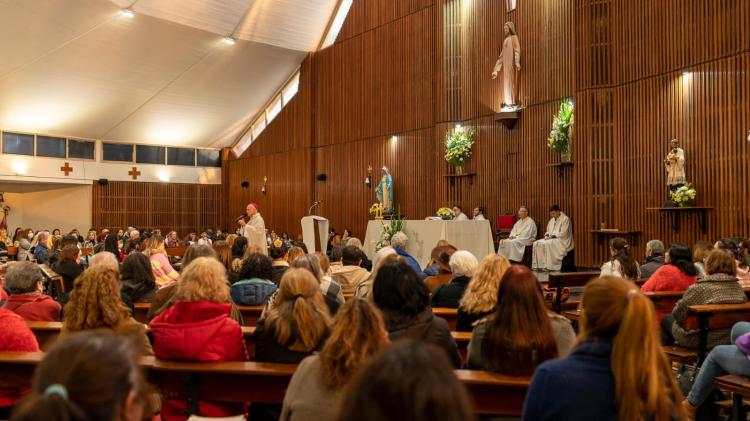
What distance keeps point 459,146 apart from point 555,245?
3.38 m

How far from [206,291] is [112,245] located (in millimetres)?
8896

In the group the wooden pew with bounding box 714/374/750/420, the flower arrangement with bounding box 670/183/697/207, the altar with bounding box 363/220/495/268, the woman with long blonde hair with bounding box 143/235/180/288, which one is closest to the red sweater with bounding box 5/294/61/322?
the woman with long blonde hair with bounding box 143/235/180/288

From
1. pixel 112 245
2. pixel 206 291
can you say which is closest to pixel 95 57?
pixel 112 245

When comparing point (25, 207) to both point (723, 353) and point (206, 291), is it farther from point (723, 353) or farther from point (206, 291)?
point (723, 353)

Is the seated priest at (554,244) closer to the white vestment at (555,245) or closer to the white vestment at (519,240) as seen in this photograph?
Answer: the white vestment at (555,245)

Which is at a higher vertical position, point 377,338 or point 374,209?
point 374,209

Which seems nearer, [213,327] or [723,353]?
[213,327]

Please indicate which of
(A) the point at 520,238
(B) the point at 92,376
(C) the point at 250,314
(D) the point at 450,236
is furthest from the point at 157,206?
(B) the point at 92,376

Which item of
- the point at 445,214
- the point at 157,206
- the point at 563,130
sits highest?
the point at 563,130

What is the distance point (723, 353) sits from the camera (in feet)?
13.0

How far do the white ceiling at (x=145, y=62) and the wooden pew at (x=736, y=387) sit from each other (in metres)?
A: 14.3

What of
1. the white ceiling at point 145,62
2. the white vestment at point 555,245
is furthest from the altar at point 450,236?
the white ceiling at point 145,62

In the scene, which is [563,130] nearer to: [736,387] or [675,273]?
[675,273]

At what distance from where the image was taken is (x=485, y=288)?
391 centimetres
